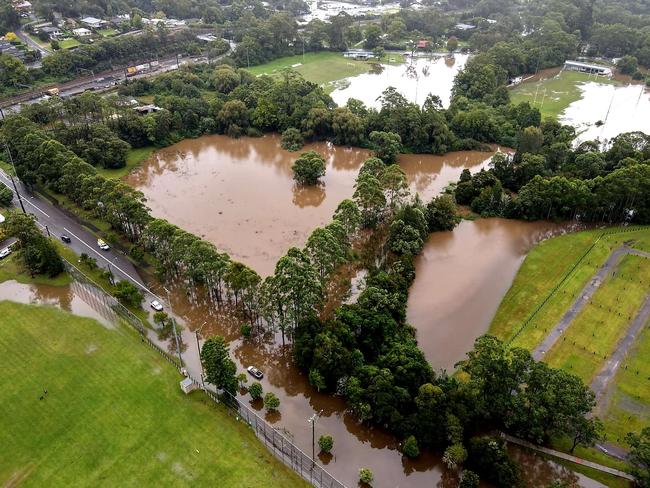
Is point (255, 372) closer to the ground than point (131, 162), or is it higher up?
higher up

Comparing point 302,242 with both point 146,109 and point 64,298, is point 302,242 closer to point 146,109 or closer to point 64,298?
point 64,298

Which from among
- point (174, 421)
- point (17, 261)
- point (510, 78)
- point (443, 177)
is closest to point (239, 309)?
point (174, 421)

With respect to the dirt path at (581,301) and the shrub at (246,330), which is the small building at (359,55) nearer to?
the dirt path at (581,301)

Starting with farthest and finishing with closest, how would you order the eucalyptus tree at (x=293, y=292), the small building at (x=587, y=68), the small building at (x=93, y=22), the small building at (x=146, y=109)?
the small building at (x=93, y=22) → the small building at (x=587, y=68) → the small building at (x=146, y=109) → the eucalyptus tree at (x=293, y=292)

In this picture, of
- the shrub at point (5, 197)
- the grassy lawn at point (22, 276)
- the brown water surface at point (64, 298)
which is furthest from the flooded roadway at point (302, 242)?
the shrub at point (5, 197)

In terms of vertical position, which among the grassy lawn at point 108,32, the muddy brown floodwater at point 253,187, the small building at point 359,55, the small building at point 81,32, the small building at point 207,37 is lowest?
the muddy brown floodwater at point 253,187

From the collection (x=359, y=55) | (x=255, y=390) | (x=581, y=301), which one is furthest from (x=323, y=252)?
(x=359, y=55)

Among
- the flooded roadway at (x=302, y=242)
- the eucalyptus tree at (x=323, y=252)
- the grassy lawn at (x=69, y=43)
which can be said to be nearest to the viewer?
the flooded roadway at (x=302, y=242)
